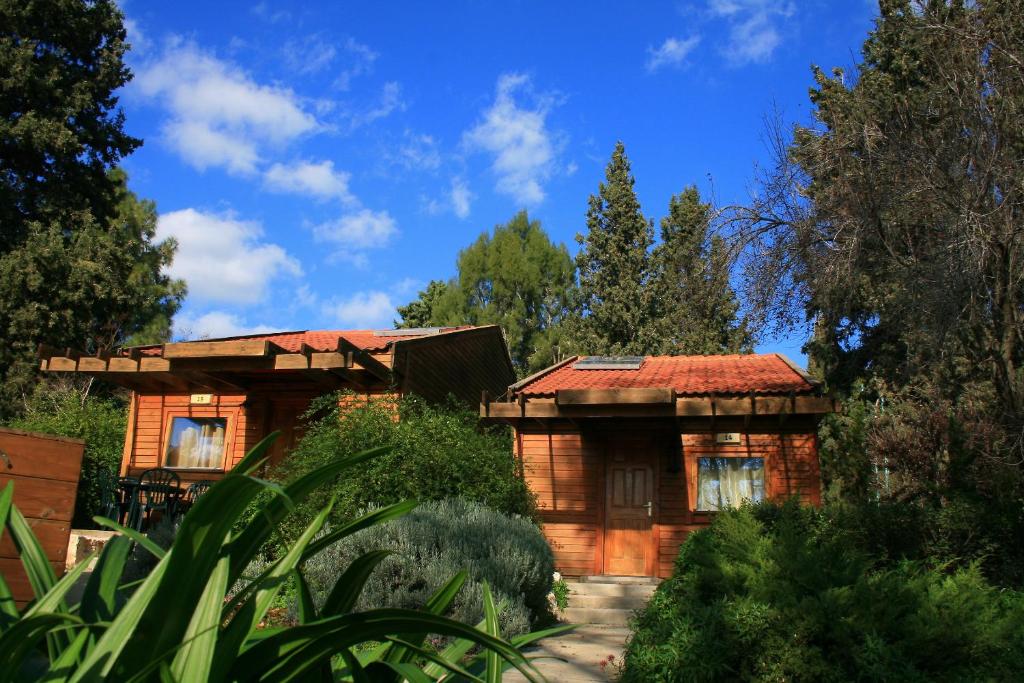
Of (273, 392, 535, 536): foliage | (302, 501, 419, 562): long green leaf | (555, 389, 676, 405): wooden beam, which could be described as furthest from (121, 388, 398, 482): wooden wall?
(302, 501, 419, 562): long green leaf

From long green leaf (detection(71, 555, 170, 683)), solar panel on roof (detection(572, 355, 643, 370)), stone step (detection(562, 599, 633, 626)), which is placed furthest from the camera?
solar panel on roof (detection(572, 355, 643, 370))

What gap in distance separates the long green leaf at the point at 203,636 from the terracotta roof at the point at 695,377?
12270mm

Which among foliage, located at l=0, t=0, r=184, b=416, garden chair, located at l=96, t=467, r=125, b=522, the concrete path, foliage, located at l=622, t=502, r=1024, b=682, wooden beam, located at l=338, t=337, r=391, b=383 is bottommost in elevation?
the concrete path

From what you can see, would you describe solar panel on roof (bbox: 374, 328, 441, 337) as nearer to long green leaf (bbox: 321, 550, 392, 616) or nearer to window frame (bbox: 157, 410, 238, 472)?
window frame (bbox: 157, 410, 238, 472)

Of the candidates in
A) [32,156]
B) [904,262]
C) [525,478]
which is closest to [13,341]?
[32,156]

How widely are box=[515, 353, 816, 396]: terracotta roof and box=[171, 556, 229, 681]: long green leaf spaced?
12270mm

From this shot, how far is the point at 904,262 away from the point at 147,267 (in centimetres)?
3255

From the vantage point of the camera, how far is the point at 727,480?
13.6m

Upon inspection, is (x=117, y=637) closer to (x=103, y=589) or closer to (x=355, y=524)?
(x=355, y=524)

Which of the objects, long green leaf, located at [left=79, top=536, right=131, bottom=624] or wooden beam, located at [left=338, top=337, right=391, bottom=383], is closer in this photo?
long green leaf, located at [left=79, top=536, right=131, bottom=624]

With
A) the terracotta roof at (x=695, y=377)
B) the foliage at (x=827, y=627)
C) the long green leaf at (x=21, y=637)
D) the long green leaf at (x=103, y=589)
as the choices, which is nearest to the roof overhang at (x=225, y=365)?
the terracotta roof at (x=695, y=377)

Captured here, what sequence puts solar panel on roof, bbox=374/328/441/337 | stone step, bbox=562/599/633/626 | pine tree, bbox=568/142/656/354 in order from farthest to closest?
pine tree, bbox=568/142/656/354, solar panel on roof, bbox=374/328/441/337, stone step, bbox=562/599/633/626

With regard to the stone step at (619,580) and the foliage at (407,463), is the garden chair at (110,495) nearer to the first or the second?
the foliage at (407,463)

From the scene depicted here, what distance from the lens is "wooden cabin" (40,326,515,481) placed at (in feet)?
44.7
